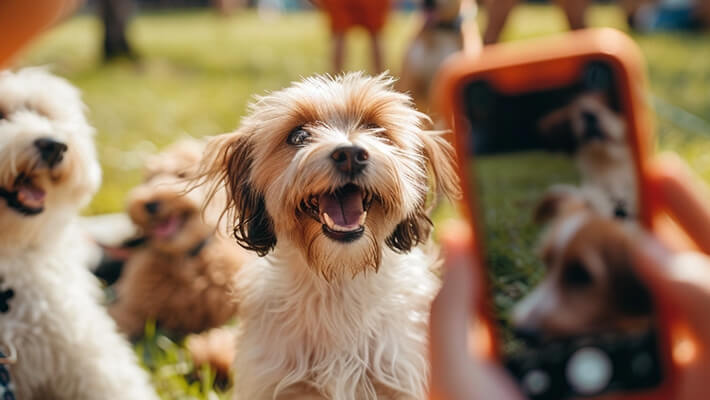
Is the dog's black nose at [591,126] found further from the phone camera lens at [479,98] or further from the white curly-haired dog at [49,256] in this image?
the white curly-haired dog at [49,256]

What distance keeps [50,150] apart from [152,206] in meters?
0.95

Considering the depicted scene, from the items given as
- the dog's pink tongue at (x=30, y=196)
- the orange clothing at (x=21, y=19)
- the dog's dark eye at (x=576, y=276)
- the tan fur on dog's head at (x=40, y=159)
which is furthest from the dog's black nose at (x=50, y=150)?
the dog's dark eye at (x=576, y=276)

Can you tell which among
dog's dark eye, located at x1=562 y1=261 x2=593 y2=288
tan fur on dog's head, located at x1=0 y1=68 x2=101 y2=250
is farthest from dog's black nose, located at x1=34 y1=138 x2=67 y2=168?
dog's dark eye, located at x1=562 y1=261 x2=593 y2=288

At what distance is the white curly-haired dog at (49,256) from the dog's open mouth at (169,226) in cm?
71

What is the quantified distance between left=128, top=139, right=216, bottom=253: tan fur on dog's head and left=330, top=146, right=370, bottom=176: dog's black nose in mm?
1550

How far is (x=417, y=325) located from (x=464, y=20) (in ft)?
10.6

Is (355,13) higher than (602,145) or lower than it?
higher

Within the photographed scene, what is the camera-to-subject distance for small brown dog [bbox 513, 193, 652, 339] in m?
1.23

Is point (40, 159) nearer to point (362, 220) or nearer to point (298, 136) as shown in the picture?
point (298, 136)

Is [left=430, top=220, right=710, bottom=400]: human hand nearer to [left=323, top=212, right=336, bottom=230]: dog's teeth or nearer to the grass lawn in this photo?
[left=323, top=212, right=336, bottom=230]: dog's teeth

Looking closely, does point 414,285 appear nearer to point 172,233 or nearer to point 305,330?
point 305,330

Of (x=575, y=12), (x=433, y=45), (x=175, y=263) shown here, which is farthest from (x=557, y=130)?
(x=433, y=45)

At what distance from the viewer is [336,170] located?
5.45 feet

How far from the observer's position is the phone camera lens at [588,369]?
137 centimetres
